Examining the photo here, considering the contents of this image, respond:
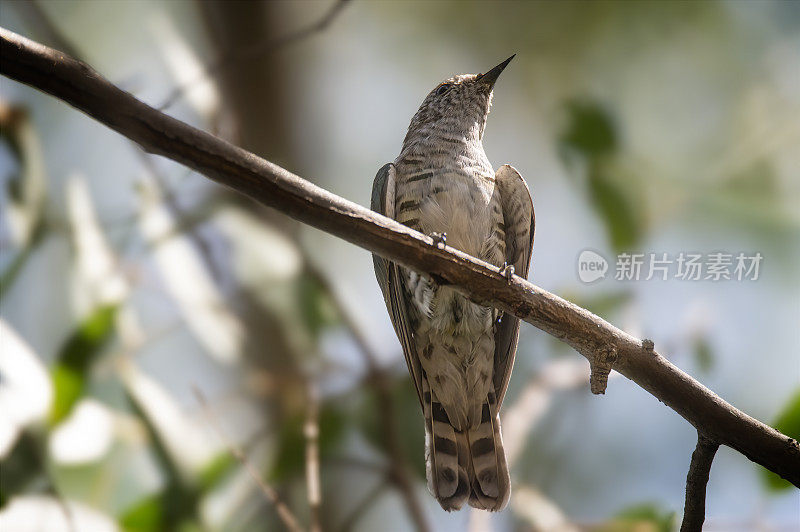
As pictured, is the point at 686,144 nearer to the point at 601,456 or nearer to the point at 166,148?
the point at 601,456

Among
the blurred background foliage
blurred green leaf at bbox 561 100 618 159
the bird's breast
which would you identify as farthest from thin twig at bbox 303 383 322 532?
blurred green leaf at bbox 561 100 618 159

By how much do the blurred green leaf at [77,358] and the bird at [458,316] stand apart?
140 centimetres

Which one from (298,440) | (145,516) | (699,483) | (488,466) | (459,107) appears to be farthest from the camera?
(298,440)

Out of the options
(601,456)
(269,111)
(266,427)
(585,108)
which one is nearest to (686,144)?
(585,108)

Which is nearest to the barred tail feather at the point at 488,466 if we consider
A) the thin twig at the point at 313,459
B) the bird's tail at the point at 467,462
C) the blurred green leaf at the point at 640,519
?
the bird's tail at the point at 467,462

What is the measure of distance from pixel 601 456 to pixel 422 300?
5.13 feet

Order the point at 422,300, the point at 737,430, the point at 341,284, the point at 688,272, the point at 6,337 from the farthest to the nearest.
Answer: the point at 341,284 < the point at 6,337 < the point at 688,272 < the point at 422,300 < the point at 737,430

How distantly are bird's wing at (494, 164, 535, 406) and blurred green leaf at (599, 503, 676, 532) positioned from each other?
1.09 meters

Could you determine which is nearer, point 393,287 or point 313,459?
point 393,287

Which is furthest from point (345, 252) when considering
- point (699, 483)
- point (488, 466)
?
point (699, 483)

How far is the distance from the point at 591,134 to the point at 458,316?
4.46 ft

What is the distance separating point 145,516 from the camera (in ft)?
9.07

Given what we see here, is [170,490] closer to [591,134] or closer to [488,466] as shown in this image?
[488,466]

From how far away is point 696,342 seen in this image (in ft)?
9.43
